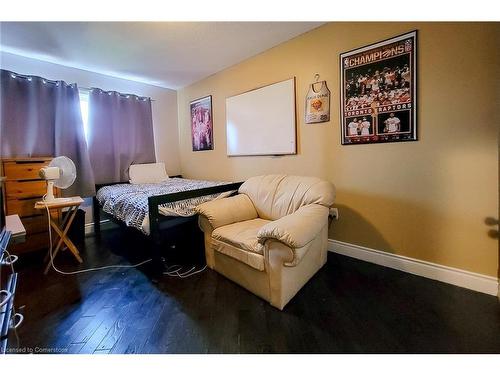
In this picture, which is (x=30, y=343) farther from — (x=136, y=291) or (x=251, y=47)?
(x=251, y=47)

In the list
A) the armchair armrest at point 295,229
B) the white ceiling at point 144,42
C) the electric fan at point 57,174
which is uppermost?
the white ceiling at point 144,42

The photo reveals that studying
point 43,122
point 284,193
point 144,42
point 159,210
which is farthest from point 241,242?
point 43,122

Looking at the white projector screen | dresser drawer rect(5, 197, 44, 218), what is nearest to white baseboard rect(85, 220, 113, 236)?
dresser drawer rect(5, 197, 44, 218)

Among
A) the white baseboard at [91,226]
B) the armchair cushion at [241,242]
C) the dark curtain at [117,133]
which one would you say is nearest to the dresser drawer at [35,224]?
the white baseboard at [91,226]

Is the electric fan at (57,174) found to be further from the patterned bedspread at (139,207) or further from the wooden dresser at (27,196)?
the patterned bedspread at (139,207)

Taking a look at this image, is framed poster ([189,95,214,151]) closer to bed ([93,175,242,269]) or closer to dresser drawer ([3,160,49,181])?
bed ([93,175,242,269])

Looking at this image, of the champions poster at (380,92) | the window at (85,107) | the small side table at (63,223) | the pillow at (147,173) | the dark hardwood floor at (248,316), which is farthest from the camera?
the pillow at (147,173)

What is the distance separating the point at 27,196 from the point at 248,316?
2.54 m

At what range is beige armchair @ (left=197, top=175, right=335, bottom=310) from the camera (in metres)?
1.43

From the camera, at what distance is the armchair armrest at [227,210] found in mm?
1887

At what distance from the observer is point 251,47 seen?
2.56 metres

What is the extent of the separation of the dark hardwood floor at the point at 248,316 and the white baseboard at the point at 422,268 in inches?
2.5

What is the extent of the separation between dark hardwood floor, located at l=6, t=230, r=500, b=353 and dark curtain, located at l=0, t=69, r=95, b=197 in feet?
4.88

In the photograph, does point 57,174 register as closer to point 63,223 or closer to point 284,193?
point 63,223
